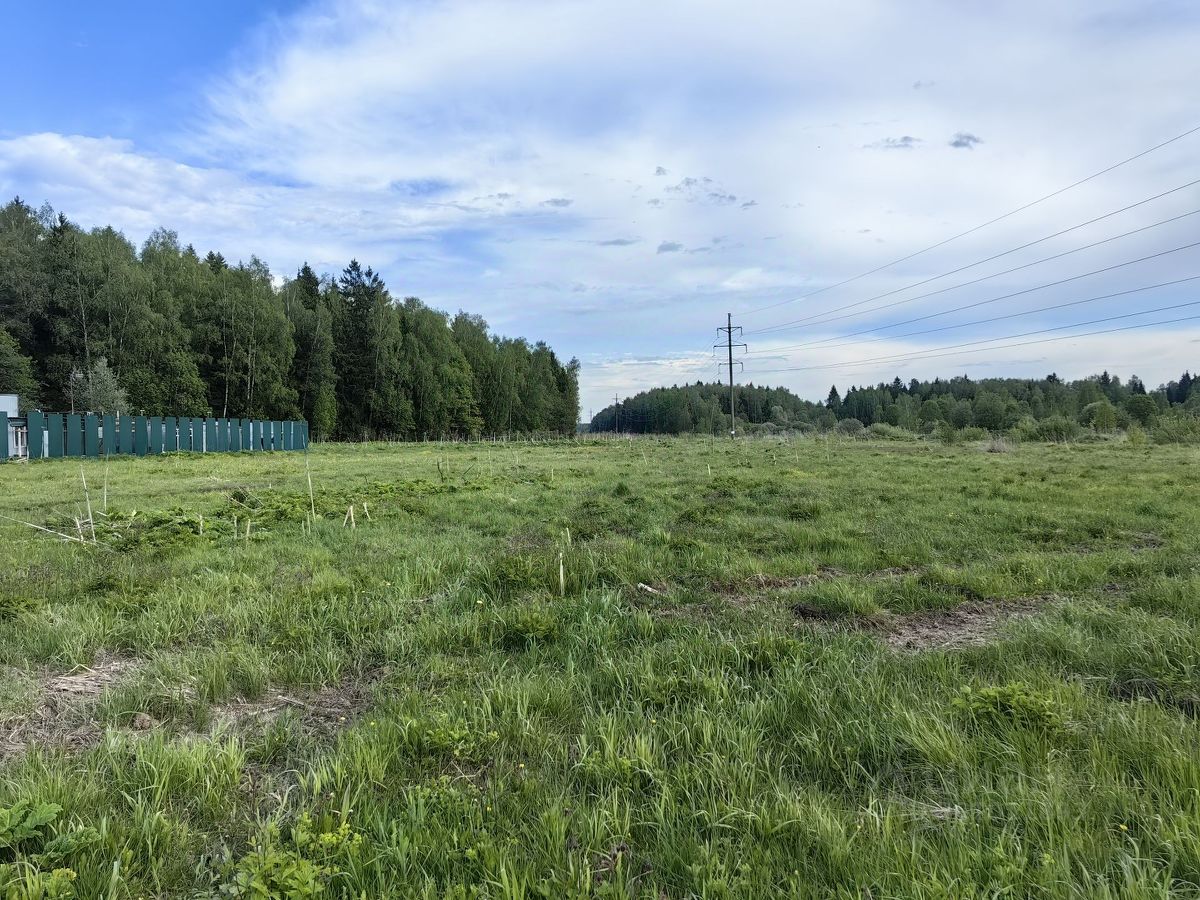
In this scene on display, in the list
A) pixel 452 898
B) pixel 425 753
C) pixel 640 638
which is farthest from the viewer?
pixel 640 638

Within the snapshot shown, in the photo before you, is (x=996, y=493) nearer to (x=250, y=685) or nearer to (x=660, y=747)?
(x=660, y=747)

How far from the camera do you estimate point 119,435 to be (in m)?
34.1

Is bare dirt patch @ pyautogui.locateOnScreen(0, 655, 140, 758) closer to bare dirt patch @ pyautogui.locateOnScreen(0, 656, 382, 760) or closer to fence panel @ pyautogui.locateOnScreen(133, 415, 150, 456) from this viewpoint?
bare dirt patch @ pyautogui.locateOnScreen(0, 656, 382, 760)

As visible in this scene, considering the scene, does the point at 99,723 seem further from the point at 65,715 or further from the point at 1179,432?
the point at 1179,432

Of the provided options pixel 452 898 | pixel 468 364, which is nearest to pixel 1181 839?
pixel 452 898

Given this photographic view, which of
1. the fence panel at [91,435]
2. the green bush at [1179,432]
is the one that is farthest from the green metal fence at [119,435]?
the green bush at [1179,432]

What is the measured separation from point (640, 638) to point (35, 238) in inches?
2884

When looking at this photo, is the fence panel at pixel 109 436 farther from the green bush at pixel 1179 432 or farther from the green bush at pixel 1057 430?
the green bush at pixel 1057 430

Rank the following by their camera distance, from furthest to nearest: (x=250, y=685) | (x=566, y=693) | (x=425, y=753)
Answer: (x=250, y=685)
(x=566, y=693)
(x=425, y=753)

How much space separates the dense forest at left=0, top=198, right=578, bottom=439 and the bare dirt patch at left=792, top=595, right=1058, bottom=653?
178ft

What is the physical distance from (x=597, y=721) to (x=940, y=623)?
12.9ft

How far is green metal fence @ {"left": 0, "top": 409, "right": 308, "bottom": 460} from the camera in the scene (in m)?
29.5

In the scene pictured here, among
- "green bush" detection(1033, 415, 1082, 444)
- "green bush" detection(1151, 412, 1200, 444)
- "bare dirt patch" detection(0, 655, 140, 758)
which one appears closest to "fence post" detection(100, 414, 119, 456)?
"bare dirt patch" detection(0, 655, 140, 758)

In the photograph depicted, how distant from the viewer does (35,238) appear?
53531 millimetres
